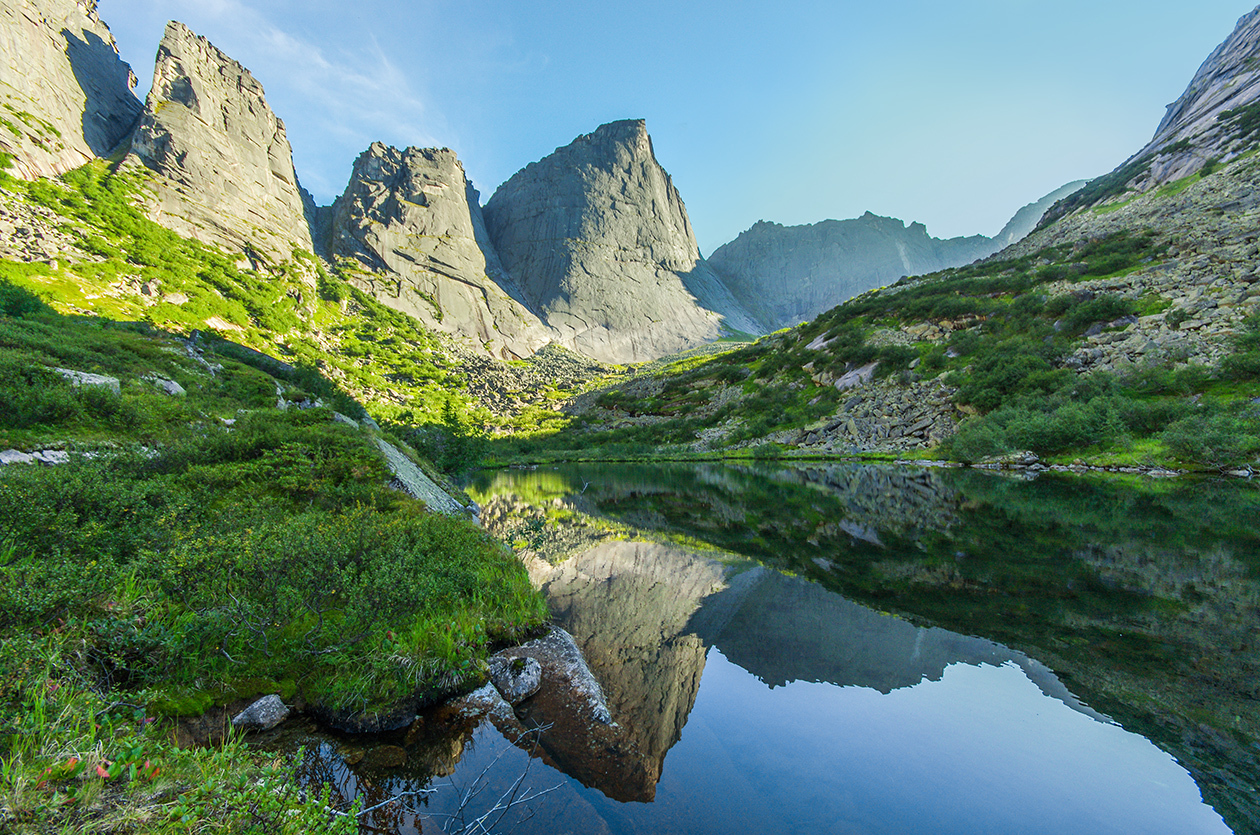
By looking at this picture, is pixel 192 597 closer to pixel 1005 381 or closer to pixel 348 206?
pixel 1005 381

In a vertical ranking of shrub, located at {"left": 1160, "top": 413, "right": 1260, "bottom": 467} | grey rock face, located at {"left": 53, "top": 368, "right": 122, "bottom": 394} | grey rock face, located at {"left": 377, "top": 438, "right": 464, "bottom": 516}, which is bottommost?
shrub, located at {"left": 1160, "top": 413, "right": 1260, "bottom": 467}

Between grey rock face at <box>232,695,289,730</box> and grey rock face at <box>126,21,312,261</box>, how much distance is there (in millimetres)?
130665

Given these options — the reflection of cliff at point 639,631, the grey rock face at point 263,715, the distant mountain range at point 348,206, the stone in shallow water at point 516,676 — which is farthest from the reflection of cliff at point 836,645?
the distant mountain range at point 348,206

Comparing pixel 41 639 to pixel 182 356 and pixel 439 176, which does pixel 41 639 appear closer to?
pixel 182 356

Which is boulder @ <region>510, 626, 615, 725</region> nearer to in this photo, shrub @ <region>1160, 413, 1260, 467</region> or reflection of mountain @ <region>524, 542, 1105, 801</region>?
reflection of mountain @ <region>524, 542, 1105, 801</region>

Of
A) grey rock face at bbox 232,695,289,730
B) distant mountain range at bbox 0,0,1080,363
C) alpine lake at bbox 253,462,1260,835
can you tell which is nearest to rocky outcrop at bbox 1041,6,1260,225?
alpine lake at bbox 253,462,1260,835

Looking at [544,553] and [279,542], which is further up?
[279,542]

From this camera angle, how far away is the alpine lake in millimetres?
4938

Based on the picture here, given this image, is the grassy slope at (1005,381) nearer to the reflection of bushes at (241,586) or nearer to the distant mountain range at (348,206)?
the reflection of bushes at (241,586)

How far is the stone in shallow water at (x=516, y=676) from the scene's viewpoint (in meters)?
6.64

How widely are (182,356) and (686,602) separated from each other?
31.7m

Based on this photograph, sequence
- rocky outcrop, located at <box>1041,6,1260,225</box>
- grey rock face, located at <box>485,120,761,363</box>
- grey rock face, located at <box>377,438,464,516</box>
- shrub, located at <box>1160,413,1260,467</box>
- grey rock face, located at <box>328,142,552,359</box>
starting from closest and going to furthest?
grey rock face, located at <box>377,438,464,516</box> < shrub, located at <box>1160,413,1260,467</box> < rocky outcrop, located at <box>1041,6,1260,225</box> < grey rock face, located at <box>328,142,552,359</box> < grey rock face, located at <box>485,120,761,363</box>

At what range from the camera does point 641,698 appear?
23.5ft

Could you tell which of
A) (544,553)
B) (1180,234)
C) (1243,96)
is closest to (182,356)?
(544,553)
